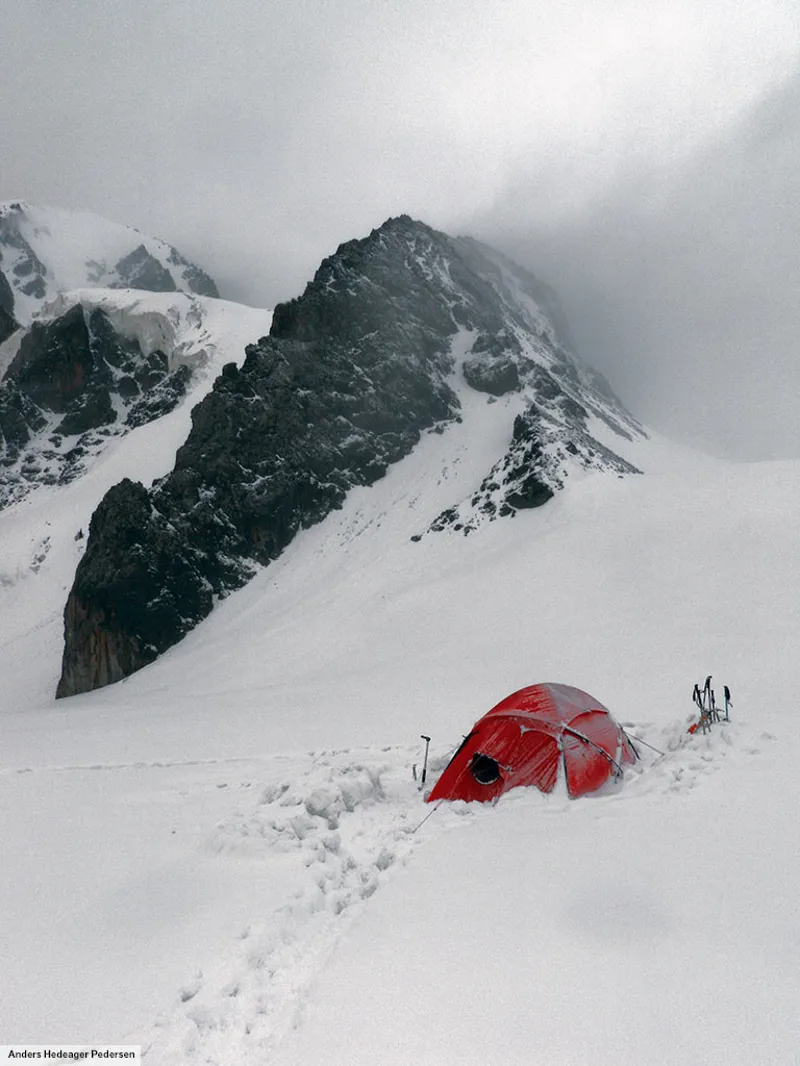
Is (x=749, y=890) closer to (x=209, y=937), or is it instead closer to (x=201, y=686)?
(x=209, y=937)

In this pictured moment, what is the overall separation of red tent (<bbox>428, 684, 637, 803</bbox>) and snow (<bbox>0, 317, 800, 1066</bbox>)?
408mm

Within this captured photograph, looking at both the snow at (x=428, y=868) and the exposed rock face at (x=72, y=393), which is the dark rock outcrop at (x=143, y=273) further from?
the snow at (x=428, y=868)

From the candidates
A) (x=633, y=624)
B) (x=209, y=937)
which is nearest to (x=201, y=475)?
(x=633, y=624)

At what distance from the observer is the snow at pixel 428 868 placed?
13.0 ft

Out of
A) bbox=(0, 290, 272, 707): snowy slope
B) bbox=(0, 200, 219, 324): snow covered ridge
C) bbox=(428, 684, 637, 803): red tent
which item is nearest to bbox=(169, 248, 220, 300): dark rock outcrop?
bbox=(0, 200, 219, 324): snow covered ridge

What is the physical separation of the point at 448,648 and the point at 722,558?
32.5 feet

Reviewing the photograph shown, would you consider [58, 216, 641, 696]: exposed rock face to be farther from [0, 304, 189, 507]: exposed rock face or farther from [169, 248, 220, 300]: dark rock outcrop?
[169, 248, 220, 300]: dark rock outcrop

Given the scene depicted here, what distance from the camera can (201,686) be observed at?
2595cm

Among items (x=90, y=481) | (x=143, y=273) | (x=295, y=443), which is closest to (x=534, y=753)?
(x=295, y=443)

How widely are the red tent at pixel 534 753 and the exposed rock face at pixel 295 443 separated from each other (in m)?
21.5

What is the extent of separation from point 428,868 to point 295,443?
40005mm

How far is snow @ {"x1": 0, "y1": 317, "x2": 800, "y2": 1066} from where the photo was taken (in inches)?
157

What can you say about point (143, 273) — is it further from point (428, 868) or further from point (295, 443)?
point (428, 868)

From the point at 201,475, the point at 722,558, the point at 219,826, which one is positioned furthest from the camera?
the point at 201,475
